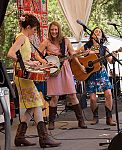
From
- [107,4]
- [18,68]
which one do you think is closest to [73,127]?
[18,68]

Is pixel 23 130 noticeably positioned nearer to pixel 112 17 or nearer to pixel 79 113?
pixel 79 113

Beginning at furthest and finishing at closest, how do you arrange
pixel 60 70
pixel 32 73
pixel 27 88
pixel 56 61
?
pixel 60 70 → pixel 56 61 → pixel 27 88 → pixel 32 73

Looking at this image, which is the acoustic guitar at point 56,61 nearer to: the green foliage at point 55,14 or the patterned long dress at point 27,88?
the patterned long dress at point 27,88

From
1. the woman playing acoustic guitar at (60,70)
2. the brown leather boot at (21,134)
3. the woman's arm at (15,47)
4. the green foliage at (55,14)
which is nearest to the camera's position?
the woman's arm at (15,47)

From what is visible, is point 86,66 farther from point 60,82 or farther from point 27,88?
point 27,88

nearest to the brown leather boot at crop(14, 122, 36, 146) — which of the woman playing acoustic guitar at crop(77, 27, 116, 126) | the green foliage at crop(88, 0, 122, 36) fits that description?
the woman playing acoustic guitar at crop(77, 27, 116, 126)

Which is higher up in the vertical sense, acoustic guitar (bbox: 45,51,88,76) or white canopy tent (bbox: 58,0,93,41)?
white canopy tent (bbox: 58,0,93,41)

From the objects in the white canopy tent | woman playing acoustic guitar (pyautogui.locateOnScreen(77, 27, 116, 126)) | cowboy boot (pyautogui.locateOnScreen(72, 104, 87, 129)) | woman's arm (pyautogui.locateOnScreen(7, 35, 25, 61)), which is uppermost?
the white canopy tent

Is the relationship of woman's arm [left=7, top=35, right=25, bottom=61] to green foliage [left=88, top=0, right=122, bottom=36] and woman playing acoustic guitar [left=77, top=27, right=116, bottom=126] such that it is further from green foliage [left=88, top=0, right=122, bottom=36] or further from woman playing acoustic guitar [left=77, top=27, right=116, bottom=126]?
green foliage [left=88, top=0, right=122, bottom=36]

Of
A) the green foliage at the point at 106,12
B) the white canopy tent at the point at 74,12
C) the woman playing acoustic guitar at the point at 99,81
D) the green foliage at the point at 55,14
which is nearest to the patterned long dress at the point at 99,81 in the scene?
the woman playing acoustic guitar at the point at 99,81

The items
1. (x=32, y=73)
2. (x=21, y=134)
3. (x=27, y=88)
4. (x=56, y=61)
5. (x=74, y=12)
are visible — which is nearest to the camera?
(x=32, y=73)

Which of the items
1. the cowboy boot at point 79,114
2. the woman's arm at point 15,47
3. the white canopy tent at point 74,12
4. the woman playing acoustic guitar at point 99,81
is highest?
the white canopy tent at point 74,12

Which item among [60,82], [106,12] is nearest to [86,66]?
[60,82]

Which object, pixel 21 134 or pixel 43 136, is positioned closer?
pixel 43 136
